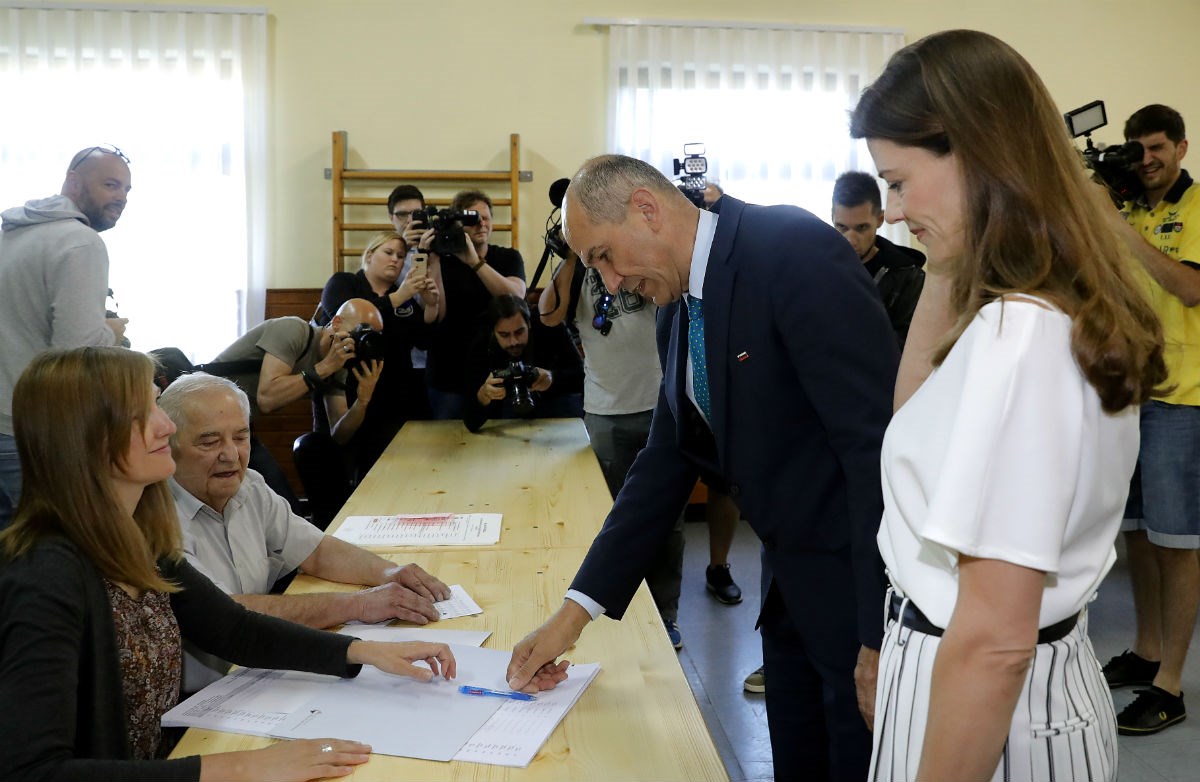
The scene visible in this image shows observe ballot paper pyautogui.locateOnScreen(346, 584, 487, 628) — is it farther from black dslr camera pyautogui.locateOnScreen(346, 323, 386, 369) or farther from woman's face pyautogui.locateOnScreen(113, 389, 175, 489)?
black dslr camera pyautogui.locateOnScreen(346, 323, 386, 369)

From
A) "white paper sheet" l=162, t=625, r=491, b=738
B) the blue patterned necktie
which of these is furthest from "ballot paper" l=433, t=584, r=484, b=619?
the blue patterned necktie

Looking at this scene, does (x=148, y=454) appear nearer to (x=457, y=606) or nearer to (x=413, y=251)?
(x=457, y=606)

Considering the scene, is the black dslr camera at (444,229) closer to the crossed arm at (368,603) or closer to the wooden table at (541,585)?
the wooden table at (541,585)

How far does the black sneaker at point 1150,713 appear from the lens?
105 inches

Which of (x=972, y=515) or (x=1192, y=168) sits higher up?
(x=1192, y=168)

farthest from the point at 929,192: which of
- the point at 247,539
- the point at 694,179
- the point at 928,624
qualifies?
the point at 694,179

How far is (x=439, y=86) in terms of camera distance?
536 cm

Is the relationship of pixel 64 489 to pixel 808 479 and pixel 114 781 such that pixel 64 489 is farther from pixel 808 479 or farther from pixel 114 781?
pixel 808 479

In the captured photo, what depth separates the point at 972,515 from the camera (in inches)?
31.2

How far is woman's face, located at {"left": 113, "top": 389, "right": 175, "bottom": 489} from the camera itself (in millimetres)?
1367

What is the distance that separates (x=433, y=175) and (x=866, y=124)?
4.53 meters

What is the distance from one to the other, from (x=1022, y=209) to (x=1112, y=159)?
2309 millimetres

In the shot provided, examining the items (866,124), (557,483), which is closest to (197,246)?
(557,483)

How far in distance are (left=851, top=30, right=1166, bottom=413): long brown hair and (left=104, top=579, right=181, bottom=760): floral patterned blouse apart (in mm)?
1089
